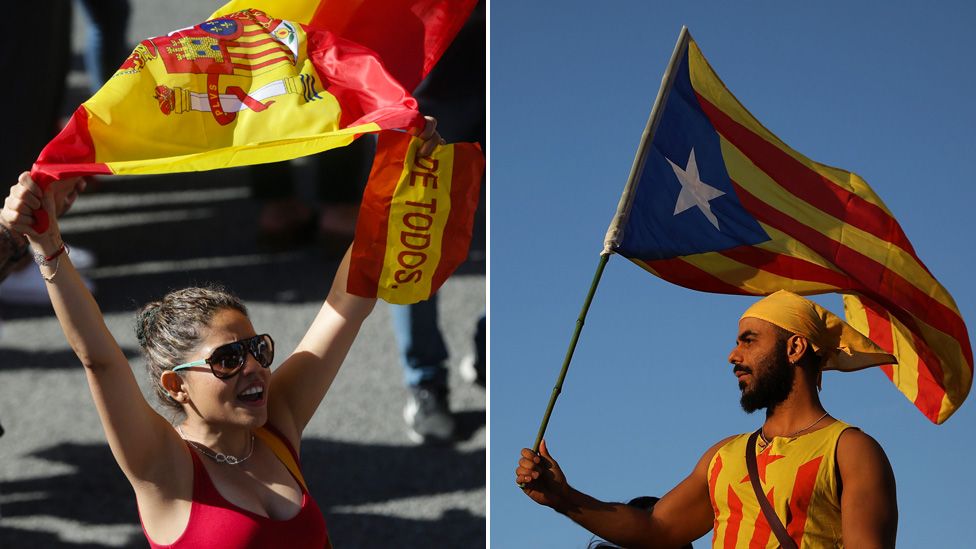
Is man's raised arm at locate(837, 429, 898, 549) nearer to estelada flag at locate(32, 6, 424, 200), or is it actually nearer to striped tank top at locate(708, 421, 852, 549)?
striped tank top at locate(708, 421, 852, 549)

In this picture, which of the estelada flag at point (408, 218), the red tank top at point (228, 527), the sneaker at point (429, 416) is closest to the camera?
the red tank top at point (228, 527)

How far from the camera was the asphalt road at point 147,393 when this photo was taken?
17.9 ft

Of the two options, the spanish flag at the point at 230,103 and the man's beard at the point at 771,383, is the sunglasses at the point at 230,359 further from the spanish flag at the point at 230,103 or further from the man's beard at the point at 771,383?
the man's beard at the point at 771,383

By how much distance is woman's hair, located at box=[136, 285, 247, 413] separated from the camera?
3014 millimetres

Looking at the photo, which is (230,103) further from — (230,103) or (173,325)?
(173,325)

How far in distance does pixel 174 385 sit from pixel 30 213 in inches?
21.6

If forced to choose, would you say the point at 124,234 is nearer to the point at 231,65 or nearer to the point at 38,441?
the point at 38,441

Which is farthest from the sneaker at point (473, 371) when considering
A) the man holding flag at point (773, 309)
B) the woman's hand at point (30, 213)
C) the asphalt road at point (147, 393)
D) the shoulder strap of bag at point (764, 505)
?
the woman's hand at point (30, 213)

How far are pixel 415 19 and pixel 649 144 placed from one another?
111 centimetres

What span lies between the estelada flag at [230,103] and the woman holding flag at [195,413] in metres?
0.35

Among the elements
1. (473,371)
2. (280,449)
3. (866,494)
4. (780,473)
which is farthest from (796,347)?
(473,371)

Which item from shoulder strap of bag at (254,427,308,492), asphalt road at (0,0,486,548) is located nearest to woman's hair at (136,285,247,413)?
shoulder strap of bag at (254,427,308,492)

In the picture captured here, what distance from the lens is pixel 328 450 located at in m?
6.05

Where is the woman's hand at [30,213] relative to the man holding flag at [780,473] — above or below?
below
